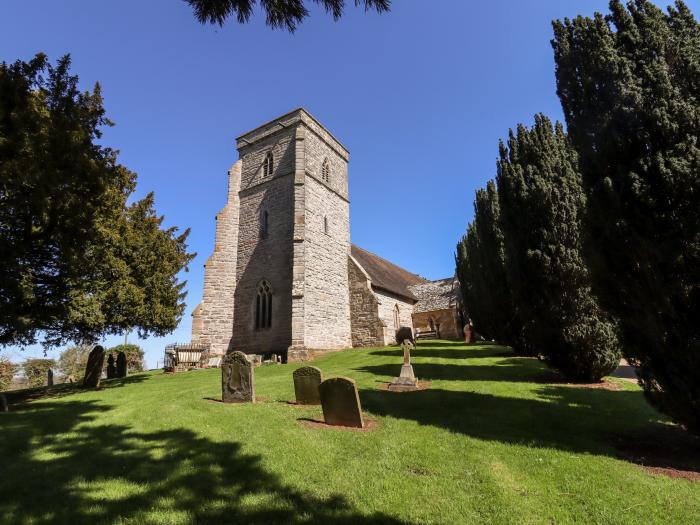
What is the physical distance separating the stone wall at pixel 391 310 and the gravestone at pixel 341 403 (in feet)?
51.4

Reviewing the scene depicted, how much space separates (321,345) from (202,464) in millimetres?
15576

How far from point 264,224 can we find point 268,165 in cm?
411

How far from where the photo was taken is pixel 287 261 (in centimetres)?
2139

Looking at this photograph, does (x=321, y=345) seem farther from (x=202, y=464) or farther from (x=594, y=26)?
(x=594, y=26)

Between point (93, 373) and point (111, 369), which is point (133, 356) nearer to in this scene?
point (111, 369)

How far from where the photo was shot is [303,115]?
23125mm

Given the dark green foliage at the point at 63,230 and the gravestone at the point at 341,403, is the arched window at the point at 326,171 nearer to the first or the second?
the dark green foliage at the point at 63,230

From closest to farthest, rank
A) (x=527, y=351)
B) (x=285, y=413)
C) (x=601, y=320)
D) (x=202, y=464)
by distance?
1. (x=202, y=464)
2. (x=285, y=413)
3. (x=601, y=320)
4. (x=527, y=351)

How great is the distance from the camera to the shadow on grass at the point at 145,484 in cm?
378

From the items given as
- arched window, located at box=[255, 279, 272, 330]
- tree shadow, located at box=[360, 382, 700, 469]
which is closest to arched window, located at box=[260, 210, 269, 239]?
arched window, located at box=[255, 279, 272, 330]

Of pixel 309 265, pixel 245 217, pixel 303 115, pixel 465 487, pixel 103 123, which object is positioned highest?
pixel 303 115

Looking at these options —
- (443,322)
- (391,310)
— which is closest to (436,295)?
(443,322)

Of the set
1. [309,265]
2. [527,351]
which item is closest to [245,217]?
[309,265]

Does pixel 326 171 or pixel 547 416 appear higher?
pixel 326 171
